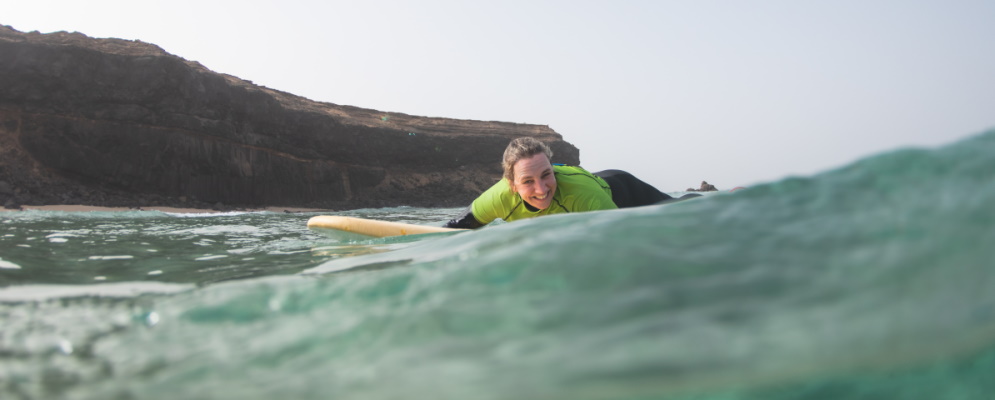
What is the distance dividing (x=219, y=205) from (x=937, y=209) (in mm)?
22665

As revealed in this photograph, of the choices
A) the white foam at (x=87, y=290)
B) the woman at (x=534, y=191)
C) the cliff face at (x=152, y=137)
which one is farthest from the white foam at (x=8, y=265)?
the cliff face at (x=152, y=137)

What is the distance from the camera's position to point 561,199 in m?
4.49

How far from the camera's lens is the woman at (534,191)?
436cm

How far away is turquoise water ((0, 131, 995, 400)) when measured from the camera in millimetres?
1201

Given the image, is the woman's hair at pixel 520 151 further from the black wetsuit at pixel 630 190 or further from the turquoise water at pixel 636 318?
the turquoise water at pixel 636 318

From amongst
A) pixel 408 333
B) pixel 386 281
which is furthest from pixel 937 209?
pixel 386 281

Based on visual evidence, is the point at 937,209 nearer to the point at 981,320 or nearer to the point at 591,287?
the point at 981,320

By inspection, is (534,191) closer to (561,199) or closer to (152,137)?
(561,199)

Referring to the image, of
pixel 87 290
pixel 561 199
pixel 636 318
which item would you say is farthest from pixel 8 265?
pixel 636 318

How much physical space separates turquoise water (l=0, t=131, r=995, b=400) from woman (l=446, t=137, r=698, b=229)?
7.53ft

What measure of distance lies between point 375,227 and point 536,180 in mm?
1340

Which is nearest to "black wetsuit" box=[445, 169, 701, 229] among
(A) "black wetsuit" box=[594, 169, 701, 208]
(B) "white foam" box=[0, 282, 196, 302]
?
(A) "black wetsuit" box=[594, 169, 701, 208]

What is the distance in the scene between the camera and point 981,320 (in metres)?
Answer: 1.22

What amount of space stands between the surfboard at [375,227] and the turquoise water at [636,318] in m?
2.41
